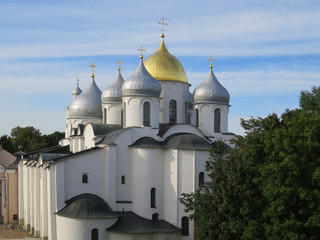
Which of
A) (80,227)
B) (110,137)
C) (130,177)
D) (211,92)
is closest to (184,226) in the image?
(130,177)

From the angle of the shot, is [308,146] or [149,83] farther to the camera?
[149,83]

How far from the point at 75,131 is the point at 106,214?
36.3 feet

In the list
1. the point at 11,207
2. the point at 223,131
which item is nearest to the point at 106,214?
the point at 223,131

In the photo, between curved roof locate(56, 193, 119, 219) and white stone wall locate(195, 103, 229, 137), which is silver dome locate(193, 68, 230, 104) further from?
curved roof locate(56, 193, 119, 219)

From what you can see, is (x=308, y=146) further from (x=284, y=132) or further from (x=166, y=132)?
(x=166, y=132)

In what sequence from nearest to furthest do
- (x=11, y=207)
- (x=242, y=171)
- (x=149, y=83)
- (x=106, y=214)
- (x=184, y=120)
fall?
(x=242, y=171), (x=106, y=214), (x=149, y=83), (x=184, y=120), (x=11, y=207)

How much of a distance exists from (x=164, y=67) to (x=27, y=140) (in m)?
41.6

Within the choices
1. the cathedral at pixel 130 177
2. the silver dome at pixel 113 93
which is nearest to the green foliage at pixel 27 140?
the silver dome at pixel 113 93

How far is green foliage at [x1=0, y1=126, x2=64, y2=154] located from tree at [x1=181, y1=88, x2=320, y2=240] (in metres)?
48.9

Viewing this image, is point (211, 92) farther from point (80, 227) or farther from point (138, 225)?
point (80, 227)

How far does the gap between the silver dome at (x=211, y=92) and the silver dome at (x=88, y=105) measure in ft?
31.5

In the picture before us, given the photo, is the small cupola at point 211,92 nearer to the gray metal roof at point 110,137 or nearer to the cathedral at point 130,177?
the cathedral at point 130,177

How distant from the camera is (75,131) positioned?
126 ft

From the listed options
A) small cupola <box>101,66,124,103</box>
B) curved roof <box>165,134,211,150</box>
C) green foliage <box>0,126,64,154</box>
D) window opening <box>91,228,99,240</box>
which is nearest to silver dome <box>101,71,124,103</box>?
small cupola <box>101,66,124,103</box>
